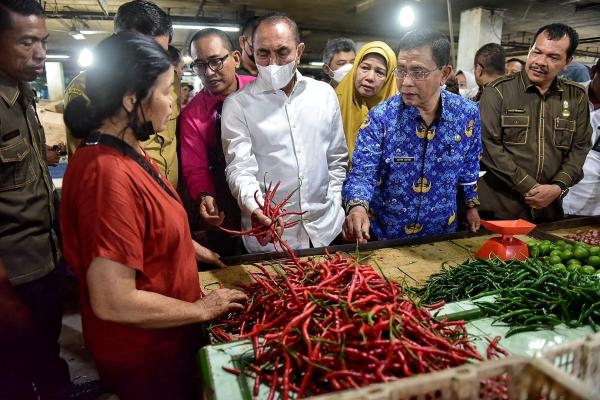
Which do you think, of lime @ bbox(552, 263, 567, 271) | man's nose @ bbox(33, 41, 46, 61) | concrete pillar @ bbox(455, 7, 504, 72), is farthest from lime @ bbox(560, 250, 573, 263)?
concrete pillar @ bbox(455, 7, 504, 72)

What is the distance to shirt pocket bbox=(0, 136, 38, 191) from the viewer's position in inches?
98.3

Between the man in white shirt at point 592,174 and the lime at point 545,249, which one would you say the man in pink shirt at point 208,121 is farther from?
the man in white shirt at point 592,174

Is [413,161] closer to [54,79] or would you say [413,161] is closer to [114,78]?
[114,78]

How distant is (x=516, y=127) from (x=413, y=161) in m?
1.39

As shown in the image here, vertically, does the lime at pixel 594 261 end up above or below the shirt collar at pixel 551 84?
below

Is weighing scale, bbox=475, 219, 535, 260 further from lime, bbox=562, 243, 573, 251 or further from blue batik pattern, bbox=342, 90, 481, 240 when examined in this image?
blue batik pattern, bbox=342, 90, 481, 240

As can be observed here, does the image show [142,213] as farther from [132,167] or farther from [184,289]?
[184,289]


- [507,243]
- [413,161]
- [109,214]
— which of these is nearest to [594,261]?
[507,243]

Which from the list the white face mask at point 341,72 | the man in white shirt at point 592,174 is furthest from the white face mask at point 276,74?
the man in white shirt at point 592,174

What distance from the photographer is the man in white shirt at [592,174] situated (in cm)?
475

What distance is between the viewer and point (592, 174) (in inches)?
189

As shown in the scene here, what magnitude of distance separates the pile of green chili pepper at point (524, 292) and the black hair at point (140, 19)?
2.47 m

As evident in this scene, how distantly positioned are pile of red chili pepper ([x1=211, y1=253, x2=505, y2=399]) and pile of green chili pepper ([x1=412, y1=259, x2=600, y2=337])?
0.29 metres

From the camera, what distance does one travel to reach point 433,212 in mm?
3158
